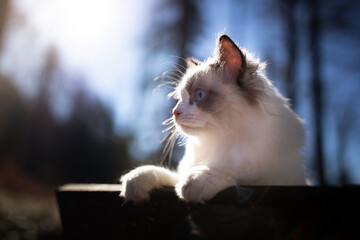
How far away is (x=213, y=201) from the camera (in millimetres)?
1162

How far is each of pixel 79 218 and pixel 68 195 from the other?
0.17 m

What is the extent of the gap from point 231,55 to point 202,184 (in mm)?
792

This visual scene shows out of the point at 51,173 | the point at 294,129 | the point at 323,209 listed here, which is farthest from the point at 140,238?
the point at 51,173

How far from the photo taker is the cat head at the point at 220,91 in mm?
1562

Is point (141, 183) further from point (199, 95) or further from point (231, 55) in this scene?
point (231, 55)

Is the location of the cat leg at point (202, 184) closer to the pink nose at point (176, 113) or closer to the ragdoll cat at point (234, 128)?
the ragdoll cat at point (234, 128)

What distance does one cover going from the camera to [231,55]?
1.62 meters

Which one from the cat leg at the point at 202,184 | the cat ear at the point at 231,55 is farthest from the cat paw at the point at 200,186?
the cat ear at the point at 231,55

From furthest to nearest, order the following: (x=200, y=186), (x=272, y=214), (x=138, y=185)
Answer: (x=138, y=185)
(x=200, y=186)
(x=272, y=214)

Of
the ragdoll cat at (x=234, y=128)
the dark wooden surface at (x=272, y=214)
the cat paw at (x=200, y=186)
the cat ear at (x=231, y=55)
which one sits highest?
the cat ear at (x=231, y=55)

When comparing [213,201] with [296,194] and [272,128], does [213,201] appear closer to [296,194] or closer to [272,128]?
[296,194]

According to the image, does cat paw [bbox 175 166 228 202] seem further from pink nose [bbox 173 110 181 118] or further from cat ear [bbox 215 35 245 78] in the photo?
cat ear [bbox 215 35 245 78]

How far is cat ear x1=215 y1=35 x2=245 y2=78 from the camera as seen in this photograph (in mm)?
1589

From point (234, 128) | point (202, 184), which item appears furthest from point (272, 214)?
point (234, 128)
